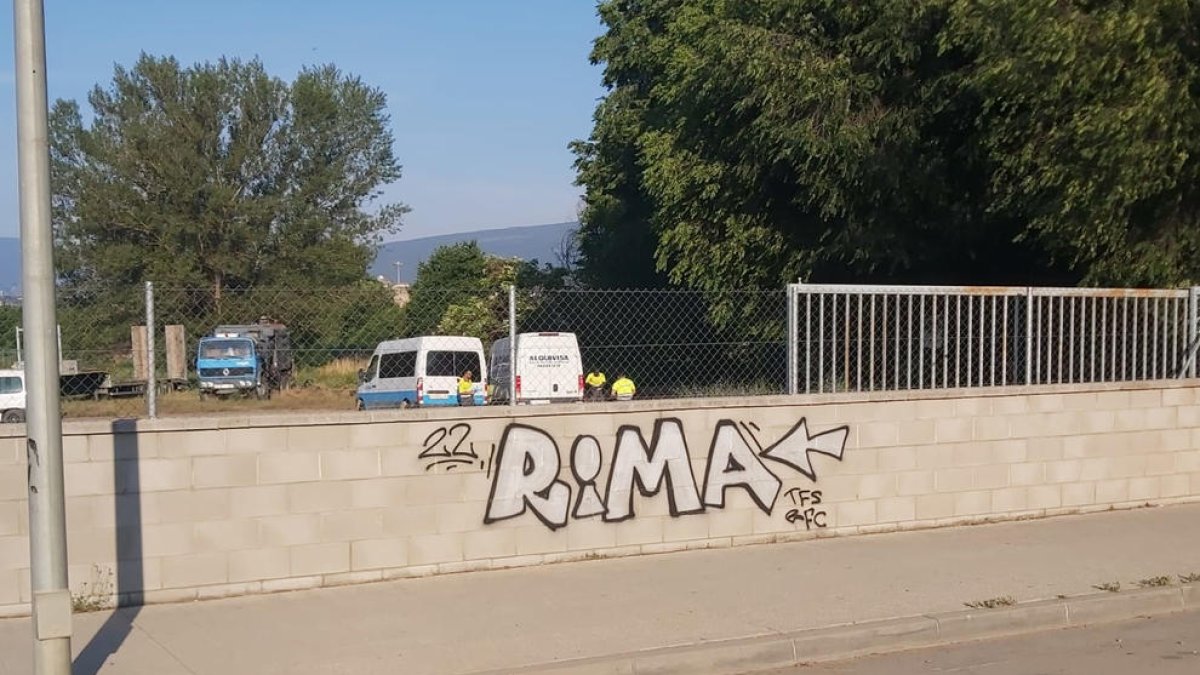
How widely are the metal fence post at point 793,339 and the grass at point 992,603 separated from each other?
2.71m

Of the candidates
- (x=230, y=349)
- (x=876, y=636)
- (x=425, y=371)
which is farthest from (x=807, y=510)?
(x=425, y=371)

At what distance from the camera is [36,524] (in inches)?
240

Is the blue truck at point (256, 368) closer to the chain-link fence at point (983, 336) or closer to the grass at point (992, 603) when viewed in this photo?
the chain-link fence at point (983, 336)

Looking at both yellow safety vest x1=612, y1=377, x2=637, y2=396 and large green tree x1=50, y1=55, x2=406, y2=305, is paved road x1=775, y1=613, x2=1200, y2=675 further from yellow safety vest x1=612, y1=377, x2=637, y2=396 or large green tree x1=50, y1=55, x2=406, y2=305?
large green tree x1=50, y1=55, x2=406, y2=305

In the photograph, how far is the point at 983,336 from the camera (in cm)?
1162

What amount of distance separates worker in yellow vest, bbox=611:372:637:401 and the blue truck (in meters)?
3.34

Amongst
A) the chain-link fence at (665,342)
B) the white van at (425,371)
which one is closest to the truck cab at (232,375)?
the chain-link fence at (665,342)

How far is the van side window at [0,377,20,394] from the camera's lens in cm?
1677

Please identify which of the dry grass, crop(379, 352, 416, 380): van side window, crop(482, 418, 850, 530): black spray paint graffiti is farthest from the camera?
crop(379, 352, 416, 380): van side window

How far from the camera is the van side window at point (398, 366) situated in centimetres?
2364

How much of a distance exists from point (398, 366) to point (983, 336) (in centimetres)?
1434

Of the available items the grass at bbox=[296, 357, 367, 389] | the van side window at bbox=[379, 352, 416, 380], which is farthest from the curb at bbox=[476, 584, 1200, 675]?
the van side window at bbox=[379, 352, 416, 380]

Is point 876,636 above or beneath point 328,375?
beneath

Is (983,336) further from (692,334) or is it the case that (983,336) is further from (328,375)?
(328,375)
